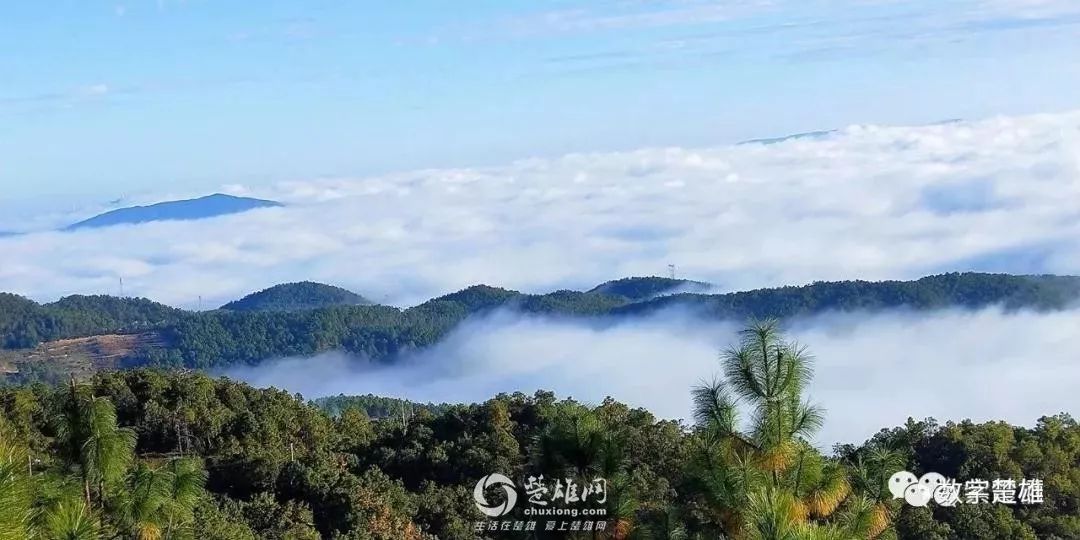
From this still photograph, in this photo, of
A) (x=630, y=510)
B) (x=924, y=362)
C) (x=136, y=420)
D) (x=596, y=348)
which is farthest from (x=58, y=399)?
(x=596, y=348)

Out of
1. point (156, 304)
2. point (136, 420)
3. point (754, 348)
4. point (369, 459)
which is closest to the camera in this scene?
point (754, 348)

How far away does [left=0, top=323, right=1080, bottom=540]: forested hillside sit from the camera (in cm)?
954

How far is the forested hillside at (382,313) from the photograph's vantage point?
126m

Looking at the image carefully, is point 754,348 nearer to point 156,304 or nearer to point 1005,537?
point 1005,537

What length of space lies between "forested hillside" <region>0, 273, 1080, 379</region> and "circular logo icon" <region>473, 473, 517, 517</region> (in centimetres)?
10696

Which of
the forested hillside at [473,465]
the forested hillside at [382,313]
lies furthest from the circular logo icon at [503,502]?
the forested hillside at [382,313]

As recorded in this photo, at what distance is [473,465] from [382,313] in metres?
130

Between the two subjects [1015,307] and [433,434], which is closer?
[433,434]

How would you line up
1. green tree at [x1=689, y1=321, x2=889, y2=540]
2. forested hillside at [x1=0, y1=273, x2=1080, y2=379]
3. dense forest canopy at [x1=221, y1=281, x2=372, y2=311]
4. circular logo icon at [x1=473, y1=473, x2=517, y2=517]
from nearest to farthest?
1. green tree at [x1=689, y1=321, x2=889, y2=540]
2. circular logo icon at [x1=473, y1=473, x2=517, y2=517]
3. forested hillside at [x1=0, y1=273, x2=1080, y2=379]
4. dense forest canopy at [x1=221, y1=281, x2=372, y2=311]

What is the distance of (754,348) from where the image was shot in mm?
9633

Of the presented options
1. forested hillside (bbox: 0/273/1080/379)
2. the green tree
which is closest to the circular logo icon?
the green tree

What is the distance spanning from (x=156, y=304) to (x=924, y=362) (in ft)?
338

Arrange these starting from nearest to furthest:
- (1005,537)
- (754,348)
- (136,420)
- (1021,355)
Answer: (754,348)
(1005,537)
(136,420)
(1021,355)

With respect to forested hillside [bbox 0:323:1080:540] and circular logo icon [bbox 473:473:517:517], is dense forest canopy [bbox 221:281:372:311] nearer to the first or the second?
forested hillside [bbox 0:323:1080:540]
